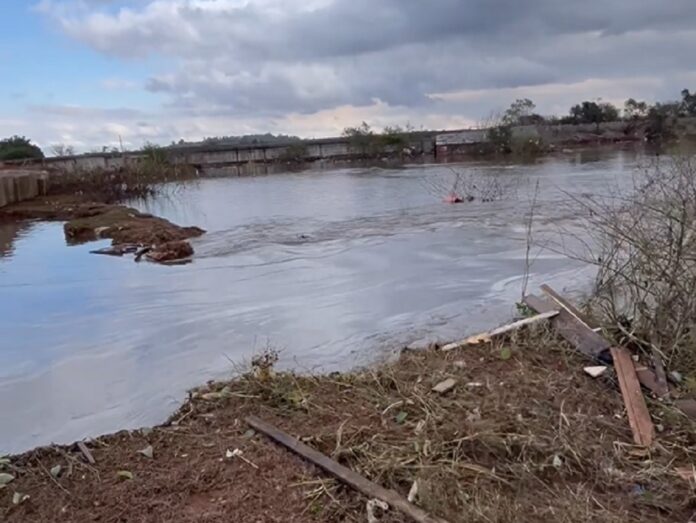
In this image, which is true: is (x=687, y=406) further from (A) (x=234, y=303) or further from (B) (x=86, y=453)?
(A) (x=234, y=303)

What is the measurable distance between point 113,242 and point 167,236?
1190mm

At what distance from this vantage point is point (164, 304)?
856 cm

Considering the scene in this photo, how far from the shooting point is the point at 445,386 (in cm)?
474

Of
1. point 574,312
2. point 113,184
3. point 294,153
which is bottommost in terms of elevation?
point 574,312

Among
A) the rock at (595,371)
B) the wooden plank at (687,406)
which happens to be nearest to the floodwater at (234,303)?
the rock at (595,371)

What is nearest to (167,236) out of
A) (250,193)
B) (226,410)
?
(226,410)

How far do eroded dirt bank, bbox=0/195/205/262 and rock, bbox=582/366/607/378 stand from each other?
847 centimetres

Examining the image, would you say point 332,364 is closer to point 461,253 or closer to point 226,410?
point 226,410

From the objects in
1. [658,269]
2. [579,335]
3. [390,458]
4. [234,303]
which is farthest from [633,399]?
[234,303]

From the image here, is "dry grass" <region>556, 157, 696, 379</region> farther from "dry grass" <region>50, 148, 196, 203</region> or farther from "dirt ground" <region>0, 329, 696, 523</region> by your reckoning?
"dry grass" <region>50, 148, 196, 203</region>

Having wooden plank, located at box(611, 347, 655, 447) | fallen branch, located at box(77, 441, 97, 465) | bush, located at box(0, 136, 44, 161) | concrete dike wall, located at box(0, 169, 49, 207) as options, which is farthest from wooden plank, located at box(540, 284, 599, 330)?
bush, located at box(0, 136, 44, 161)

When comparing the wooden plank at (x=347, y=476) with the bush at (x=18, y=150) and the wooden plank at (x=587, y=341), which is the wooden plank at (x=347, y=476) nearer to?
the wooden plank at (x=587, y=341)

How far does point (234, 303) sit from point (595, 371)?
4776 mm

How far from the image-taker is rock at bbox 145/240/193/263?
Result: 11859 mm
